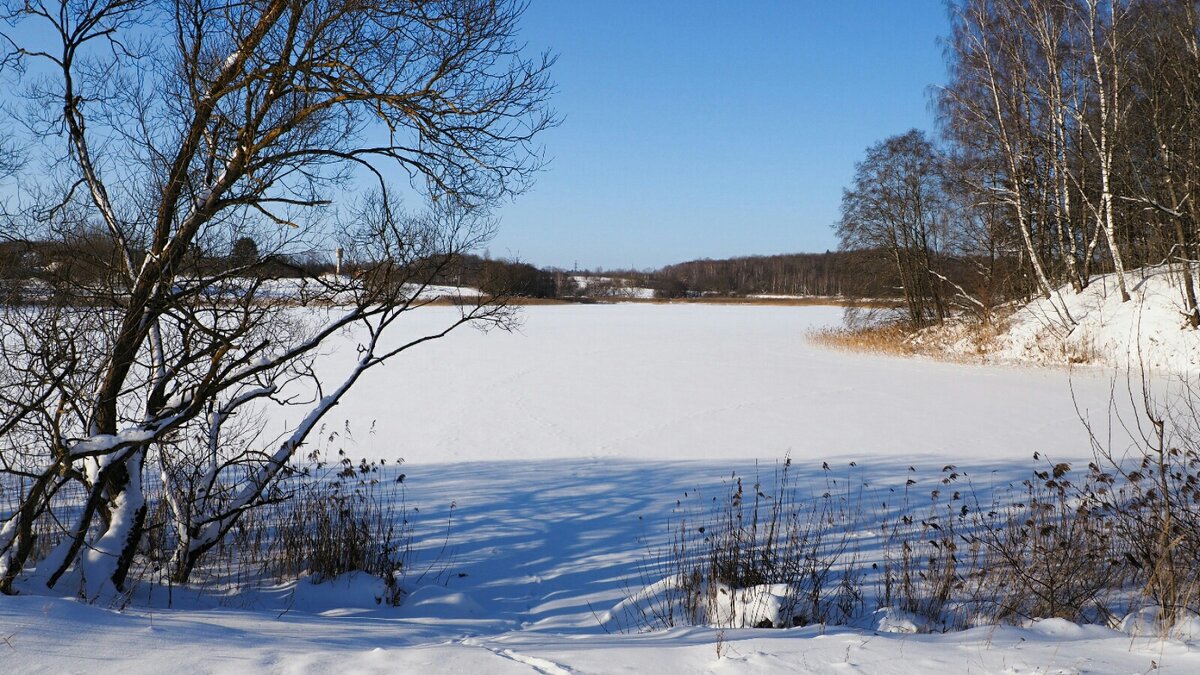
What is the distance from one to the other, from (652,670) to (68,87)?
451 centimetres

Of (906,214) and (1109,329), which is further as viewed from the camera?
(906,214)

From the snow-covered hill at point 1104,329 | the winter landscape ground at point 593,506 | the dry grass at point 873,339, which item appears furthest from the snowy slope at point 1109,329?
the dry grass at point 873,339

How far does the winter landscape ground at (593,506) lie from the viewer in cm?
258

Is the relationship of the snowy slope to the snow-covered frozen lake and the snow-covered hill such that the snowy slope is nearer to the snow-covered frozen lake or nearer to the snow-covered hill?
the snow-covered hill

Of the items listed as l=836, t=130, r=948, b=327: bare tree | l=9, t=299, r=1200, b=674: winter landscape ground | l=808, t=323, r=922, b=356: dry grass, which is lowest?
l=9, t=299, r=1200, b=674: winter landscape ground

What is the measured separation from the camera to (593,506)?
628 cm

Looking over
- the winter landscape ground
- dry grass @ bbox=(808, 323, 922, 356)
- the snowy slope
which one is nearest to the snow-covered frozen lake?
the winter landscape ground

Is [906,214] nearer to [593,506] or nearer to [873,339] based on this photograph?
[873,339]

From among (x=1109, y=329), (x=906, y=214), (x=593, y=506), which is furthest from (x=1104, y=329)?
(x=593, y=506)

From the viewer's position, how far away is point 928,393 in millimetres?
12430

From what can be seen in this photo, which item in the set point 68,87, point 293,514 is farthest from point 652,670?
point 68,87

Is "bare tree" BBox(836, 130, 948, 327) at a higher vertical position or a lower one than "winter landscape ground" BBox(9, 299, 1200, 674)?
higher

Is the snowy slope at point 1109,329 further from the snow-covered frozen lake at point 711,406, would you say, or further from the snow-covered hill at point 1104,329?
the snow-covered frozen lake at point 711,406

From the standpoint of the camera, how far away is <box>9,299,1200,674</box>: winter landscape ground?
8.45ft
